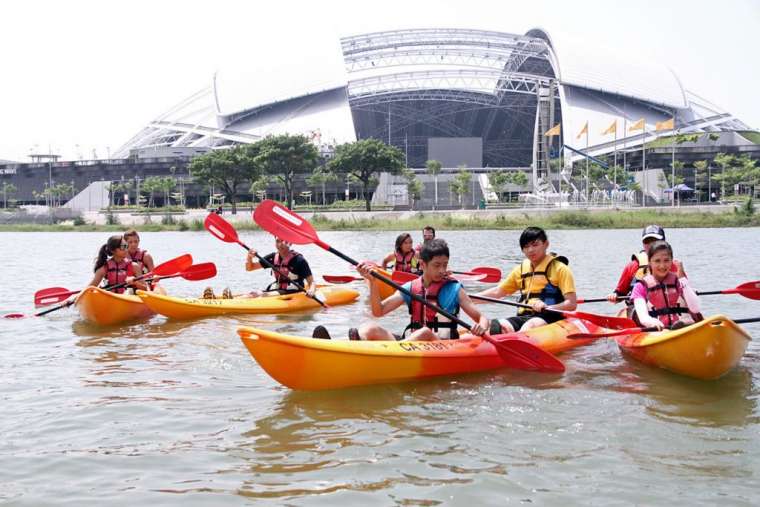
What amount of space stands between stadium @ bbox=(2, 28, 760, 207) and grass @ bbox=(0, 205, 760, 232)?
2419cm

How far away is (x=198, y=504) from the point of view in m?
3.72

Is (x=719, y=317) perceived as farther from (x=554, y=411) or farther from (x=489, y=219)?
(x=489, y=219)

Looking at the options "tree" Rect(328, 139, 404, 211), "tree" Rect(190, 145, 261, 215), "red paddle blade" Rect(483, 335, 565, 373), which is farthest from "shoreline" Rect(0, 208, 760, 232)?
"red paddle blade" Rect(483, 335, 565, 373)

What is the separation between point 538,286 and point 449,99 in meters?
73.6

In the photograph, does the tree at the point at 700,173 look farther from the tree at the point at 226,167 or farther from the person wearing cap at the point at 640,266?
the person wearing cap at the point at 640,266

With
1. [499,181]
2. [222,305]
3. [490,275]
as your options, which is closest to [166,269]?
[222,305]

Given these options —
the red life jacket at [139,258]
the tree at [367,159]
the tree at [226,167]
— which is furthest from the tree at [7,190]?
the red life jacket at [139,258]

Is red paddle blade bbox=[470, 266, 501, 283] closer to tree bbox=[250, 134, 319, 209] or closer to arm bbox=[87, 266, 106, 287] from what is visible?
arm bbox=[87, 266, 106, 287]

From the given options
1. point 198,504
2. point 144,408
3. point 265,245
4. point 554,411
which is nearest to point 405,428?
point 554,411

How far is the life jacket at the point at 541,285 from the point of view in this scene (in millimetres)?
6965

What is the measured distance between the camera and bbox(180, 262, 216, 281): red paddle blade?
10.2 m

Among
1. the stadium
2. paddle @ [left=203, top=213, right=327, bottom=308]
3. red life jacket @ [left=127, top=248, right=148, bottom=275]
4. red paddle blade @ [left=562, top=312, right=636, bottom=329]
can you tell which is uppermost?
the stadium

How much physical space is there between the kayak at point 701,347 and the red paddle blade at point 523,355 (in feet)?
2.76

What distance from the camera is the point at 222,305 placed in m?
9.81
